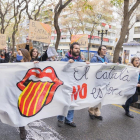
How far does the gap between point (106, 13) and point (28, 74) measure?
23565 mm

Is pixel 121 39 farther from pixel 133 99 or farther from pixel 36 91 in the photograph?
pixel 36 91

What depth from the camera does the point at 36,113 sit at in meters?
3.07

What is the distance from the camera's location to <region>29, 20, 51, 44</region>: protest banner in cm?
513

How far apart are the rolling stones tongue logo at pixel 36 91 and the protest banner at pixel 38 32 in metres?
2.22

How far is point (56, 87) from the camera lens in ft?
10.9

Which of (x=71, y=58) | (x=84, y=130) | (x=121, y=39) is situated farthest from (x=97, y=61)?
(x=121, y=39)

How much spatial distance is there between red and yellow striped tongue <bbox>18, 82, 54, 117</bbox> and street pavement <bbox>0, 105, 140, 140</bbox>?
0.48 metres

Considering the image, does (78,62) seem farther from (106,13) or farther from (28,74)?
(106,13)

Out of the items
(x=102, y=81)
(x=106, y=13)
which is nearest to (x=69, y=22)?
(x=106, y=13)

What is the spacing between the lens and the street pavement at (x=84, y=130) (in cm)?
312

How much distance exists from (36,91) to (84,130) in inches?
47.8

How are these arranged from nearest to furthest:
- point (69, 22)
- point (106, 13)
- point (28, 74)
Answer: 1. point (28, 74)
2. point (106, 13)
3. point (69, 22)

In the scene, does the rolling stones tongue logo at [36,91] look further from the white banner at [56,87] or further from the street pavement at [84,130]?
the street pavement at [84,130]

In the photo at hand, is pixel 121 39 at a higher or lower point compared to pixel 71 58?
higher
